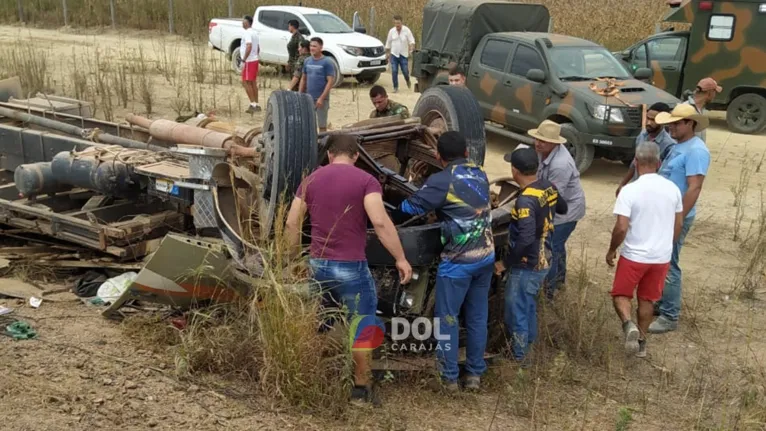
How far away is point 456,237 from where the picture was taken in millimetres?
4398

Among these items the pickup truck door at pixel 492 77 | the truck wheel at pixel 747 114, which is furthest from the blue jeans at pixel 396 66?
the truck wheel at pixel 747 114

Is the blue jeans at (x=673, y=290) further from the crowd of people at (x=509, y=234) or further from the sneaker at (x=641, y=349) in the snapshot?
the sneaker at (x=641, y=349)

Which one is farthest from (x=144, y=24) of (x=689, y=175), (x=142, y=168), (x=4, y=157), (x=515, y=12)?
(x=689, y=175)

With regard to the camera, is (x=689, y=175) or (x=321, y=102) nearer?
(x=689, y=175)

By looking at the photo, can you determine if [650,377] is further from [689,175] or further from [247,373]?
[247,373]

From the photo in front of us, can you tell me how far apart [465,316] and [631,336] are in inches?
49.3

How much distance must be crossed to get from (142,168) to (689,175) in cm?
432

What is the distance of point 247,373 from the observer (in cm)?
441

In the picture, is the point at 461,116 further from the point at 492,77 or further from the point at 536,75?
the point at 492,77

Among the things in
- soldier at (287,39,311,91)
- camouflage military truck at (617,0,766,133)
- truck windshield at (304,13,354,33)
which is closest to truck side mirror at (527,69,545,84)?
soldier at (287,39,311,91)

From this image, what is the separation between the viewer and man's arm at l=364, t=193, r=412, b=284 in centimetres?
Result: 413

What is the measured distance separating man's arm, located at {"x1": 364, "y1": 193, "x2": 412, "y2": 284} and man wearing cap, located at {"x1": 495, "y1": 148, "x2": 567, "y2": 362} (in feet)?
2.69

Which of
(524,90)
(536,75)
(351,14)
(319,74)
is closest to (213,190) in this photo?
(319,74)

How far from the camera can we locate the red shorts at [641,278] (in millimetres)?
5125
